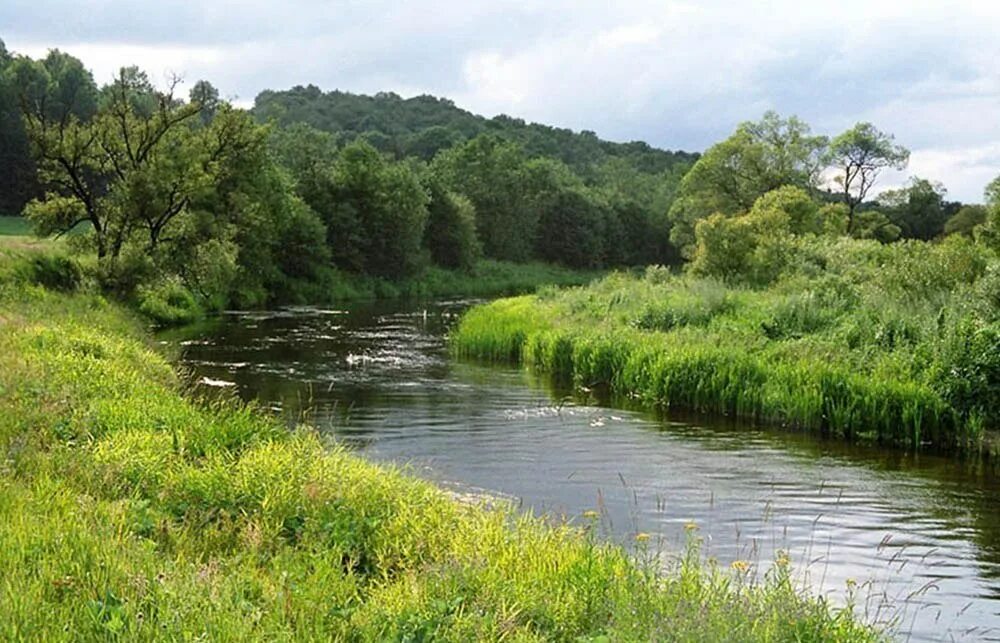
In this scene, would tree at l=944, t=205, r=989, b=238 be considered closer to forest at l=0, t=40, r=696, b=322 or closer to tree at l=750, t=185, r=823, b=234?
tree at l=750, t=185, r=823, b=234

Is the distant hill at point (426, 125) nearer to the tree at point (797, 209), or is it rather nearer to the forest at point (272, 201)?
the forest at point (272, 201)

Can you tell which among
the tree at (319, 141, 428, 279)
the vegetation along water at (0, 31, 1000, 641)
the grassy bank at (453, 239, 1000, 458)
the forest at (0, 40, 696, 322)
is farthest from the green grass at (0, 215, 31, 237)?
the grassy bank at (453, 239, 1000, 458)

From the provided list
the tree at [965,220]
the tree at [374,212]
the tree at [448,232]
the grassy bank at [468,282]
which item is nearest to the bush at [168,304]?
the grassy bank at [468,282]

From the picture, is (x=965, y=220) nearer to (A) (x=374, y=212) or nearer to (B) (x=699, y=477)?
(A) (x=374, y=212)

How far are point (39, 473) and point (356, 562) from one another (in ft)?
12.1

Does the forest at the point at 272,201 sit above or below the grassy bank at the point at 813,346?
above

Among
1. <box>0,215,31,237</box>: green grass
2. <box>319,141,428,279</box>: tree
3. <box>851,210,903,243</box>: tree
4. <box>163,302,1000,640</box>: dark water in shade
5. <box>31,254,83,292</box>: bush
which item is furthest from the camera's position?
<box>851,210,903,243</box>: tree

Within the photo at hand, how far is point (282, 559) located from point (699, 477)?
9221 millimetres

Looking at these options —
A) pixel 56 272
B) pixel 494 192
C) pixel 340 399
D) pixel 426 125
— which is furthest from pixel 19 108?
pixel 426 125

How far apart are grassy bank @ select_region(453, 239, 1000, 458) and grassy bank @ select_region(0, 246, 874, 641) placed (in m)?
11.0

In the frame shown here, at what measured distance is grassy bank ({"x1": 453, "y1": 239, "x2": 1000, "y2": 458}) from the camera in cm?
1866

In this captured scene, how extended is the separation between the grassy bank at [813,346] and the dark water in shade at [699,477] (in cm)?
127

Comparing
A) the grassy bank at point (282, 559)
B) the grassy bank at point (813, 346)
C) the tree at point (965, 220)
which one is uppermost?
the tree at point (965, 220)

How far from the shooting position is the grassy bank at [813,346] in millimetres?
18656
